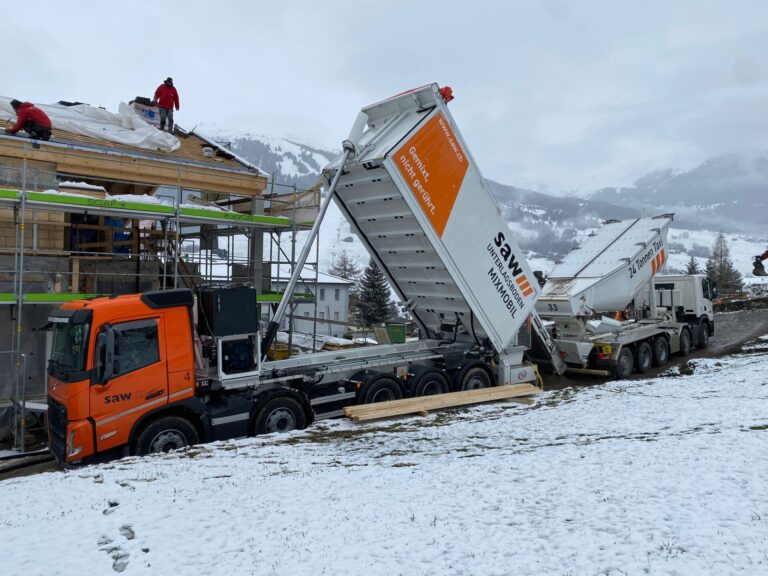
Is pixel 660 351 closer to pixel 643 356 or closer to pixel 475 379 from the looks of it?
pixel 643 356

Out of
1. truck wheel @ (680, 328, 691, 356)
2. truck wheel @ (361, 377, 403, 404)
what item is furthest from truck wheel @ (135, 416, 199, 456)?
truck wheel @ (680, 328, 691, 356)

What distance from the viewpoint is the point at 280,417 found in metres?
9.31

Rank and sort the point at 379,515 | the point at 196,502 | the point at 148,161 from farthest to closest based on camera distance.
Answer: the point at 148,161, the point at 196,502, the point at 379,515

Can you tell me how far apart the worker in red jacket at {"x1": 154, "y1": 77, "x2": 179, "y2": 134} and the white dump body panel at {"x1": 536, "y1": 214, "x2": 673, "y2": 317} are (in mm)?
11063

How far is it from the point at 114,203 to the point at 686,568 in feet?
34.7

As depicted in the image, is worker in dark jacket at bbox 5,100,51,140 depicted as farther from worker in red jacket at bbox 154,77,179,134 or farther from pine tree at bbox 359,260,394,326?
pine tree at bbox 359,260,394,326

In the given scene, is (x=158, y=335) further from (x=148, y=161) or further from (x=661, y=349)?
(x=661, y=349)

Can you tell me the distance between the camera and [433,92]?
9.64 meters

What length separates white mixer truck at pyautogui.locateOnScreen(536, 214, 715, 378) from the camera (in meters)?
14.4

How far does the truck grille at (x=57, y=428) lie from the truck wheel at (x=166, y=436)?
90cm

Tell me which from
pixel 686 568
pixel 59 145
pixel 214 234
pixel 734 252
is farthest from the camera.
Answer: pixel 734 252

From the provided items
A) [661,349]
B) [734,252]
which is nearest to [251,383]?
[661,349]

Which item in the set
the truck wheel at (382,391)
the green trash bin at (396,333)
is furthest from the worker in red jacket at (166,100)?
the truck wheel at (382,391)

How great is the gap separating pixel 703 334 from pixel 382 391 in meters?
13.4
